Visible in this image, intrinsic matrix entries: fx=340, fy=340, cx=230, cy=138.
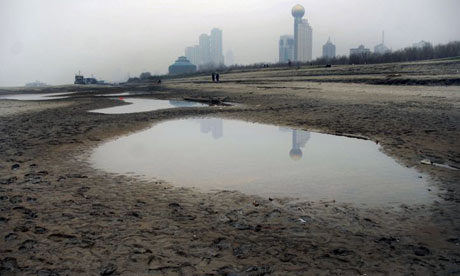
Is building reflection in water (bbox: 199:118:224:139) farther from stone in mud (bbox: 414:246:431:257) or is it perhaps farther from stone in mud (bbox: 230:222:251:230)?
Result: stone in mud (bbox: 414:246:431:257)

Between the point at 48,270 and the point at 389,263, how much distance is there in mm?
3678

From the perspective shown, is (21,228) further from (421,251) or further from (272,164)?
(272,164)

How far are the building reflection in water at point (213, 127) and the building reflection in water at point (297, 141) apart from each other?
2.46 metres

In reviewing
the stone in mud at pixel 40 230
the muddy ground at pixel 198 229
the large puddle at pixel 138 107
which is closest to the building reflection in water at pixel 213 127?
the muddy ground at pixel 198 229

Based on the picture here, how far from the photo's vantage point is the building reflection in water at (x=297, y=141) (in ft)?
29.7

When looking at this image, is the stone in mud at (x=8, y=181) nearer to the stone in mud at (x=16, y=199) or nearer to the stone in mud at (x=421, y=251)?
the stone in mud at (x=16, y=199)

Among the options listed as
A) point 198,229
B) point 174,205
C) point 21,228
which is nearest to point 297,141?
point 174,205

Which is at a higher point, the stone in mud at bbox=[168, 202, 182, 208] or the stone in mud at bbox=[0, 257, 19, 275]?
the stone in mud at bbox=[0, 257, 19, 275]

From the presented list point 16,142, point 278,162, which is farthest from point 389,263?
point 16,142

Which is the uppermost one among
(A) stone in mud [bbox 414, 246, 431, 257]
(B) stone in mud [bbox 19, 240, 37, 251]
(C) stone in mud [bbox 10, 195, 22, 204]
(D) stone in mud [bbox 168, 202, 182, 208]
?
(C) stone in mud [bbox 10, 195, 22, 204]

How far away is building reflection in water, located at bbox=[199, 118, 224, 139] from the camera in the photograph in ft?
41.4

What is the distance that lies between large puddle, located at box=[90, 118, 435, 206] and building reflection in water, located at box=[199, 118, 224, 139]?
0.54 feet

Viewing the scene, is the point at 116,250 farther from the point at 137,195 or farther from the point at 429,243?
the point at 429,243

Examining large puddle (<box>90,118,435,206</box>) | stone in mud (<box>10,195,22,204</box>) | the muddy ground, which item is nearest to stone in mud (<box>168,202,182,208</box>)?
the muddy ground
